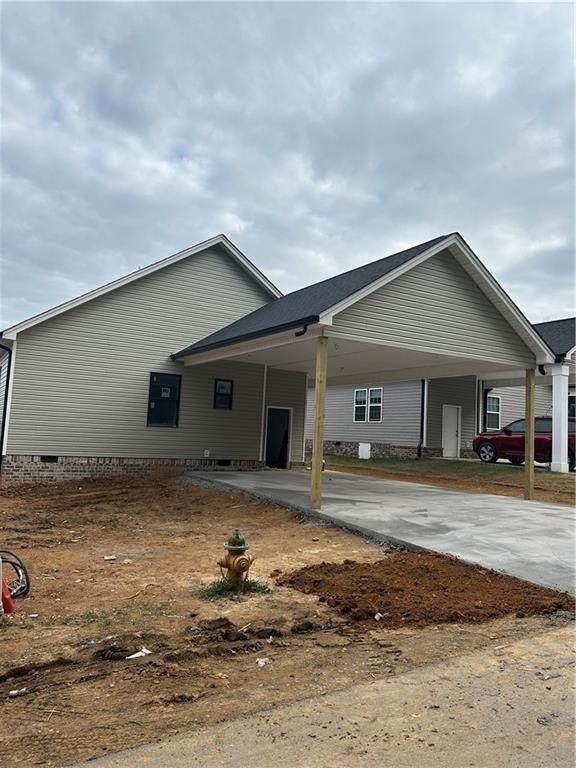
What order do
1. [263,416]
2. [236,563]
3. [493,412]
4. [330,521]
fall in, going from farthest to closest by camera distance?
[493,412]
[263,416]
[330,521]
[236,563]

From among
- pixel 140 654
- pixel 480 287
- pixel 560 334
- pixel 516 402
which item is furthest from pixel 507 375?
pixel 140 654

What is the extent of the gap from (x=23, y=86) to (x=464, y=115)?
9094mm

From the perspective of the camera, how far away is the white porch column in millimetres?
17469

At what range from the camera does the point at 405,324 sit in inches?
455

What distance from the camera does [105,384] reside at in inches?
595

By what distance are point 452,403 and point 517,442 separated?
→ 407cm

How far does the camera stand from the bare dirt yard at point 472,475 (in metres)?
14.8

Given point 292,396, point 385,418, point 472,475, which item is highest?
point 292,396

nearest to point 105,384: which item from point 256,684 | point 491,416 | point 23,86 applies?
point 23,86

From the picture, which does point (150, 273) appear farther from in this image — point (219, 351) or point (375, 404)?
point (375, 404)

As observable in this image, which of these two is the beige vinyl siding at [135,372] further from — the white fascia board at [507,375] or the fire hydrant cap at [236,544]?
the fire hydrant cap at [236,544]

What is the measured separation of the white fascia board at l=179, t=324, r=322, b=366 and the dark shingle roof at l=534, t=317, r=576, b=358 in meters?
10.8

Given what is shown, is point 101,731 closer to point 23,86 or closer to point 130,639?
point 130,639

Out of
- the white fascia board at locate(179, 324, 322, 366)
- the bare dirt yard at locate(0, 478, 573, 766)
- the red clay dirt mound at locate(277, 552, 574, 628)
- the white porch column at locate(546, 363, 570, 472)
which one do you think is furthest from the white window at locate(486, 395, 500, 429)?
the red clay dirt mound at locate(277, 552, 574, 628)
